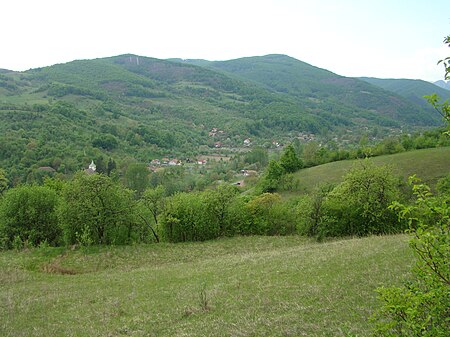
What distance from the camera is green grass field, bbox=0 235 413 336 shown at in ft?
41.9

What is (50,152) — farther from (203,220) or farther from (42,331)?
(42,331)

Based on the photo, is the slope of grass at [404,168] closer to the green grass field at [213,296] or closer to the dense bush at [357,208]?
the dense bush at [357,208]

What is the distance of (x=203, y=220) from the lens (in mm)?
45906

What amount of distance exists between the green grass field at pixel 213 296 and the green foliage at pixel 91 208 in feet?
29.0

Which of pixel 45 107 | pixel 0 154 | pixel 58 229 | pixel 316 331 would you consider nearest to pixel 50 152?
pixel 0 154

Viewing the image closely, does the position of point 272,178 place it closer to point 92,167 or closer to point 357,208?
point 357,208

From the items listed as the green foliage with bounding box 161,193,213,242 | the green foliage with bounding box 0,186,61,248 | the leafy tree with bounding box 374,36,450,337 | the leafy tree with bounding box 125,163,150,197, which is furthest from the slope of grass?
the leafy tree with bounding box 374,36,450,337

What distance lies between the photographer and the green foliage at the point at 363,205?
3956 cm

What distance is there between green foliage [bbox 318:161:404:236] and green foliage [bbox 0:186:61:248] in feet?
109

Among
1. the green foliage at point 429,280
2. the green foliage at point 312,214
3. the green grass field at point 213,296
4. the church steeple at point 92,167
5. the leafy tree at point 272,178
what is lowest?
the church steeple at point 92,167

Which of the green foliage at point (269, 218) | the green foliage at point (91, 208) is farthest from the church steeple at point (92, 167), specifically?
the green foliage at point (269, 218)

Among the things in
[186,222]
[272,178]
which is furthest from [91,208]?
[272,178]

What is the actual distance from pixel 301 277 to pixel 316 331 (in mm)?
7669

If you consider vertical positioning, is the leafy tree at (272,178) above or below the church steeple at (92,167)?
above
